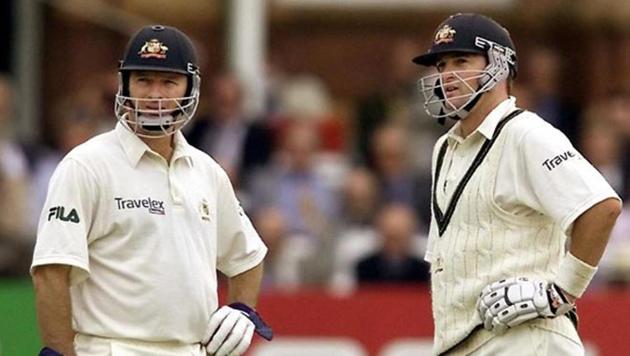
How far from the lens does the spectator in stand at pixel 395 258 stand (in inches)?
551

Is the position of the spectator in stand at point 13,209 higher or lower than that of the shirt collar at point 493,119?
lower

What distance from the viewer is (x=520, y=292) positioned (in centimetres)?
820

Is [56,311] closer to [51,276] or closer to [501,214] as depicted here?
[51,276]

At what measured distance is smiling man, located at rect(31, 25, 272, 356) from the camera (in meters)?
8.09

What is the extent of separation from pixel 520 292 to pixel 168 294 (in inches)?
56.9

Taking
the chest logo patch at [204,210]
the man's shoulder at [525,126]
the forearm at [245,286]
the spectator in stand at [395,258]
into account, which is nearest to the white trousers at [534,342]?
the man's shoulder at [525,126]

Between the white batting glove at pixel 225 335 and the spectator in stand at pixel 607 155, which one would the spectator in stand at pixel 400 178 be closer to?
the spectator in stand at pixel 607 155

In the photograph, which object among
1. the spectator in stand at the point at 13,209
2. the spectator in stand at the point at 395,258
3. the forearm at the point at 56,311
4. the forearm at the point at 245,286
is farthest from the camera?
the spectator in stand at the point at 13,209

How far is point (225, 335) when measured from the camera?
8.45 metres

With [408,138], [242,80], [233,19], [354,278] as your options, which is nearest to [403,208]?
[354,278]

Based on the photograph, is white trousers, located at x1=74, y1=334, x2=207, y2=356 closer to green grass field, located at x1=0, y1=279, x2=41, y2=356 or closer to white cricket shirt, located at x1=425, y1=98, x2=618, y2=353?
white cricket shirt, located at x1=425, y1=98, x2=618, y2=353

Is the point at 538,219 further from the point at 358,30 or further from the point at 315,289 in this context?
the point at 358,30

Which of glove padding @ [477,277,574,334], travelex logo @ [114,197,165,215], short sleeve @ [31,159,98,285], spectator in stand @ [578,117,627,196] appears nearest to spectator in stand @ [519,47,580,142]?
spectator in stand @ [578,117,627,196]

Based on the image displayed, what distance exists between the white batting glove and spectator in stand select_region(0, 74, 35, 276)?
578cm
